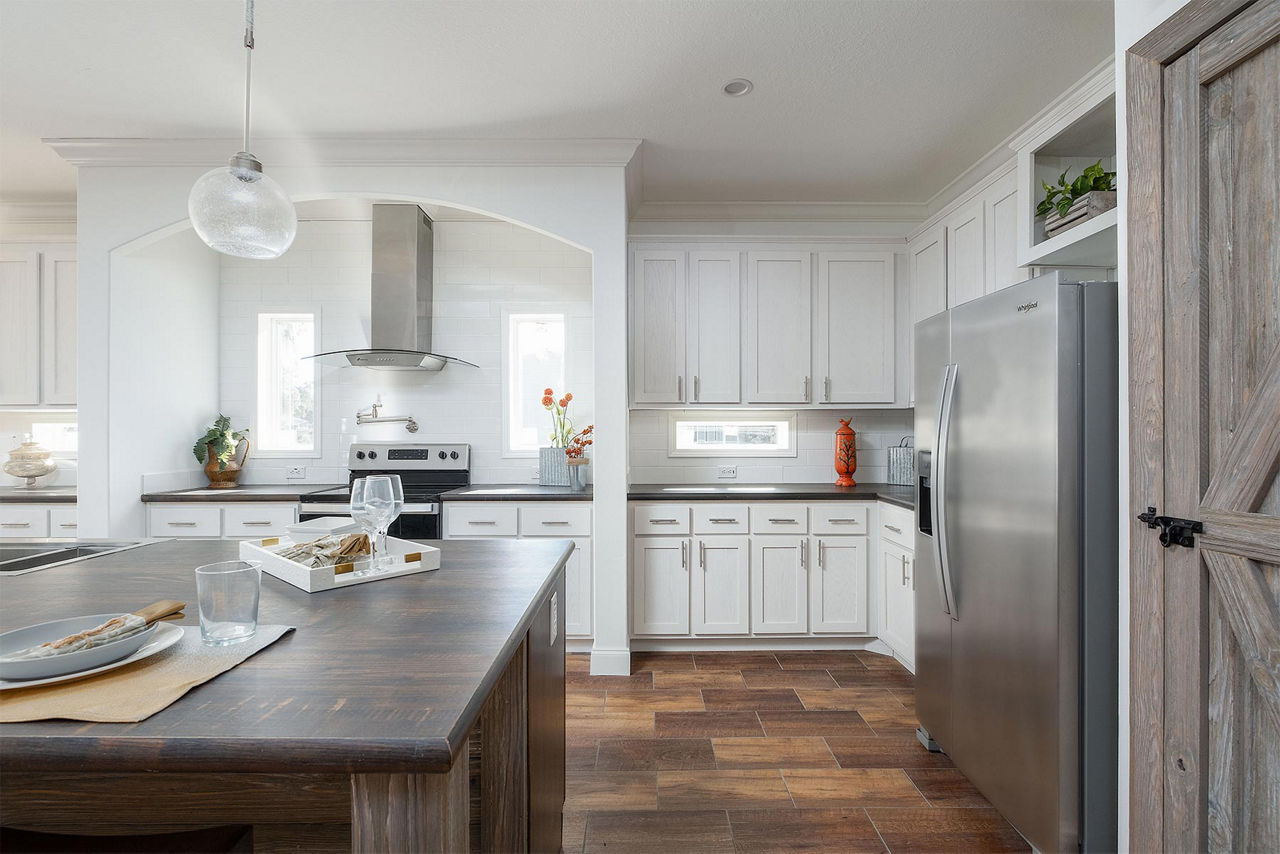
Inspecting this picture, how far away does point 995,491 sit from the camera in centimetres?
196

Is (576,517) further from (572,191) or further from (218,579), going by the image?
(218,579)

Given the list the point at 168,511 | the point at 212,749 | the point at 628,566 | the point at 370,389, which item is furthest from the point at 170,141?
the point at 212,749

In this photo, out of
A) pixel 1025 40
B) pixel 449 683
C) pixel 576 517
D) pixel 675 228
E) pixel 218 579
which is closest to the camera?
pixel 449 683

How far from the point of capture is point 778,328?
3.85 metres

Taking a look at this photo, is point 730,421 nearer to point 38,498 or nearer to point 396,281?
point 396,281

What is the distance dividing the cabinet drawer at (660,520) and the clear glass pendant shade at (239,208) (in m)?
→ 2.32

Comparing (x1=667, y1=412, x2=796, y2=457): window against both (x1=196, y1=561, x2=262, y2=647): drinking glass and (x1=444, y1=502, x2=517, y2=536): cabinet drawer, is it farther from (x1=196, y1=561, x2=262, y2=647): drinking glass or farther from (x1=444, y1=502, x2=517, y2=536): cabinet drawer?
A: (x1=196, y1=561, x2=262, y2=647): drinking glass

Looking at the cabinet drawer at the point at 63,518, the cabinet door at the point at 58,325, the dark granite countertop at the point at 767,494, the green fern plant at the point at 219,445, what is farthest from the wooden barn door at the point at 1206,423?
the cabinet door at the point at 58,325

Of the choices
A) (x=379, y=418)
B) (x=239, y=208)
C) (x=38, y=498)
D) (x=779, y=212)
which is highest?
(x=779, y=212)

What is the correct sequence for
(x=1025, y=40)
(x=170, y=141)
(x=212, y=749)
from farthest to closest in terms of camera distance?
(x=170, y=141) → (x=1025, y=40) → (x=212, y=749)

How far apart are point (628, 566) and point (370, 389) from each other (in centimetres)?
212

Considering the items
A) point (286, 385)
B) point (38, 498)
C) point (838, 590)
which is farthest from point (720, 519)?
point (38, 498)

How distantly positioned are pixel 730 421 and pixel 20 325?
14.5ft

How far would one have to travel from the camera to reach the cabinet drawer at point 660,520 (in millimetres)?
3508
